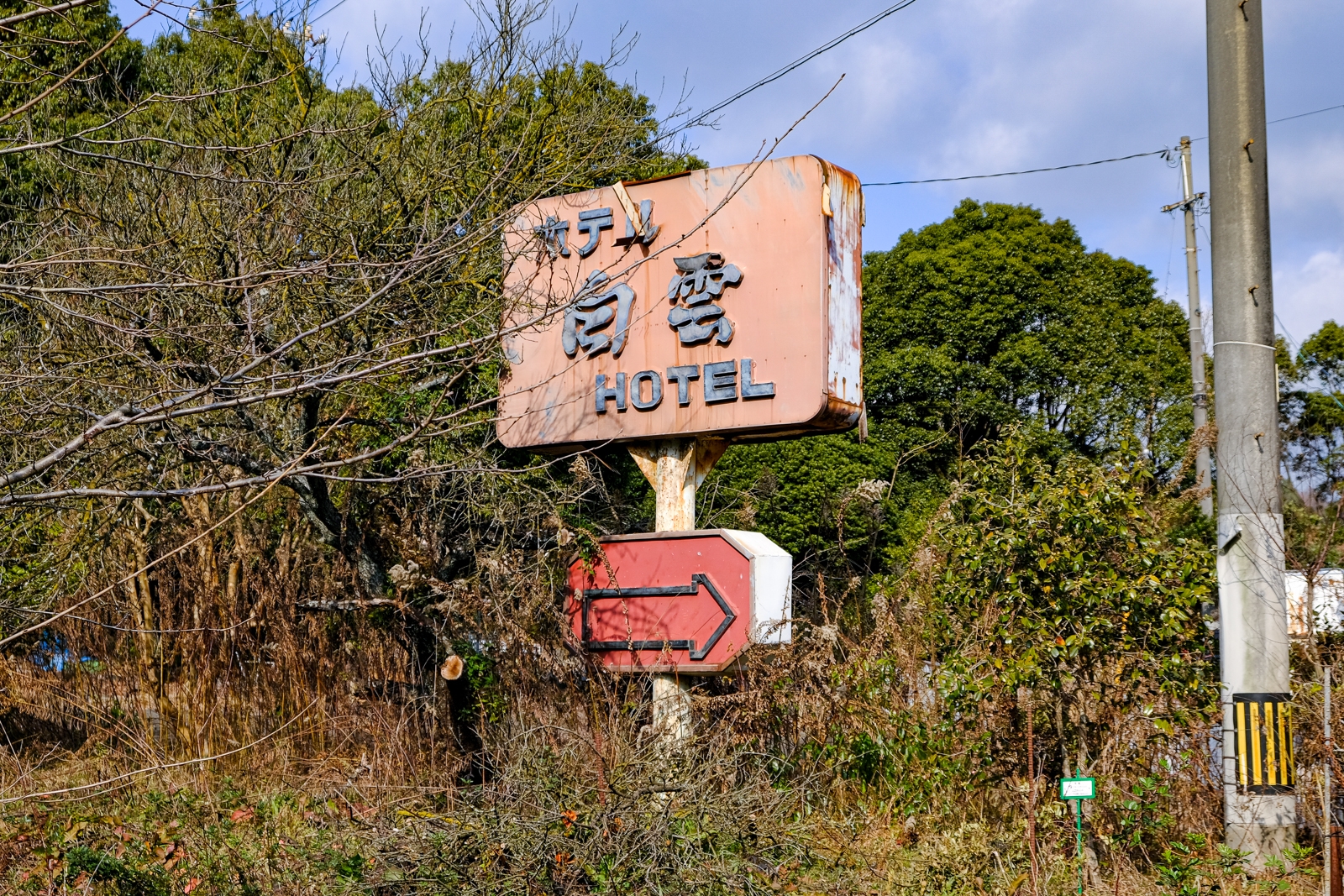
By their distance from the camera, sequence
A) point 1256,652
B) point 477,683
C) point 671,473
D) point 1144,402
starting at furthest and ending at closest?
1. point 1144,402
2. point 477,683
3. point 671,473
4. point 1256,652

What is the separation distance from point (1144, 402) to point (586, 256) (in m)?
14.1

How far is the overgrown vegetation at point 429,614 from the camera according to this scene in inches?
184

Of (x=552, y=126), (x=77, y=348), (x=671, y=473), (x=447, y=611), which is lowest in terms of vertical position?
(x=447, y=611)

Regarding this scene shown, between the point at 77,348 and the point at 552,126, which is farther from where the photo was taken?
the point at 552,126

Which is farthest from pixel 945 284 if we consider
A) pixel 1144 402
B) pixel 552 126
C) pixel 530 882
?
pixel 530 882

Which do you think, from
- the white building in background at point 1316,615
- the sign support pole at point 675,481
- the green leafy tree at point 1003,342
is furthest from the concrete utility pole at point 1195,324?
the sign support pole at point 675,481

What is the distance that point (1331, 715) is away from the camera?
5.54m

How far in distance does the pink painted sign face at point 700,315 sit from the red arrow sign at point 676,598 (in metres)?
0.56

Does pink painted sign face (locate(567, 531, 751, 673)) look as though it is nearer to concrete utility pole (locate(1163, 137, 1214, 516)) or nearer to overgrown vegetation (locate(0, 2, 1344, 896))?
overgrown vegetation (locate(0, 2, 1344, 896))

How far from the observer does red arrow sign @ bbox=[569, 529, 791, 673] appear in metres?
5.54

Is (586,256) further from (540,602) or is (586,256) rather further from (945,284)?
(945,284)

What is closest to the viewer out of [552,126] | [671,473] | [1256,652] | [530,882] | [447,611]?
[530,882]

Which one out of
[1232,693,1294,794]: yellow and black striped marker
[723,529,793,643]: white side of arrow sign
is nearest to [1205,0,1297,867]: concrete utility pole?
[1232,693,1294,794]: yellow and black striped marker

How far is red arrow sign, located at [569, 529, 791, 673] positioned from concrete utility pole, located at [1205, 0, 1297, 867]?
213 centimetres
